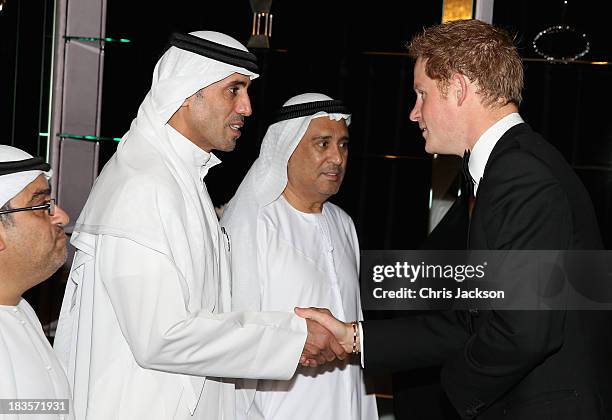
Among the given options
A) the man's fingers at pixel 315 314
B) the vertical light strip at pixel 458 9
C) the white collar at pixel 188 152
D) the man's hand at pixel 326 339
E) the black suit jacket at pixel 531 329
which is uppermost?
the vertical light strip at pixel 458 9

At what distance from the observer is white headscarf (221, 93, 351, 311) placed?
141 inches

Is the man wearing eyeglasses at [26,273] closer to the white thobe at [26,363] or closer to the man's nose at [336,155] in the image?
the white thobe at [26,363]

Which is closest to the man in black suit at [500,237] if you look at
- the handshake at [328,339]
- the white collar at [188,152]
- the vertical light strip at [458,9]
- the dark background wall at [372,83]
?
the handshake at [328,339]

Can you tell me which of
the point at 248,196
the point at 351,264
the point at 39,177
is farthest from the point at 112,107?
the point at 39,177

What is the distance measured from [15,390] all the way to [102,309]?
1.93 ft

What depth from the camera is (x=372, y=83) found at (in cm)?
485

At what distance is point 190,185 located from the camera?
2.98 meters

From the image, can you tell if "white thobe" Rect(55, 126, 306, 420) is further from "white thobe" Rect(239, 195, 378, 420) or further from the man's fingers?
"white thobe" Rect(239, 195, 378, 420)

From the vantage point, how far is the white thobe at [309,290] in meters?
3.63

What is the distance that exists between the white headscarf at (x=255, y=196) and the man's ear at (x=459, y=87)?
1284 mm

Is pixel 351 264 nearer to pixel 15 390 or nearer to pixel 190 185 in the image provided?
pixel 190 185

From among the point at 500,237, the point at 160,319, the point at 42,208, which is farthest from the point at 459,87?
the point at 42,208

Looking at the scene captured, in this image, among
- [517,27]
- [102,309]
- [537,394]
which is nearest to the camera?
[537,394]

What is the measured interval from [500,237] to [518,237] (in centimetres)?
6
